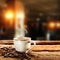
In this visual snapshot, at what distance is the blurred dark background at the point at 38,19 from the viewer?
6.83ft

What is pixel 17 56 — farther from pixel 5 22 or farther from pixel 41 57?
pixel 5 22

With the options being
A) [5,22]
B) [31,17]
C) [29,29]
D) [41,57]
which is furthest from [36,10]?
[41,57]

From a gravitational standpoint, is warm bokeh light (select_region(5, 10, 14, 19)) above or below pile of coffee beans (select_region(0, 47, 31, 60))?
above

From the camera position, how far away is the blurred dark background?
208 centimetres

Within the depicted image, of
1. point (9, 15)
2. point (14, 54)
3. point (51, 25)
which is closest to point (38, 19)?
point (51, 25)

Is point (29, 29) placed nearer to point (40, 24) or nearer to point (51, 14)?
point (40, 24)

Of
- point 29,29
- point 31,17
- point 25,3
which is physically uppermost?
point 25,3

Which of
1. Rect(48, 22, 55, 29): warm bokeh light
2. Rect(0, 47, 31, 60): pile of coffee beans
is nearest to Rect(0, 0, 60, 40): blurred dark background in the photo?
Rect(48, 22, 55, 29): warm bokeh light

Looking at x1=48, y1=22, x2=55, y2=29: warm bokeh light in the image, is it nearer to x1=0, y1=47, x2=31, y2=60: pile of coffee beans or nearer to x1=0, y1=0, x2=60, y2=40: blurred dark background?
x1=0, y1=0, x2=60, y2=40: blurred dark background

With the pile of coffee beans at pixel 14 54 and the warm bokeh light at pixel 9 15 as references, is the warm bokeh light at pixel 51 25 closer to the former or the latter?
the warm bokeh light at pixel 9 15

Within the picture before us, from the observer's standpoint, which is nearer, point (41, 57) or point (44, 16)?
point (41, 57)

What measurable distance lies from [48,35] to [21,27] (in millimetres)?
388

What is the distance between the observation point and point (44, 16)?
2129 millimetres

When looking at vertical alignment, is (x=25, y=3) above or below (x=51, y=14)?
above
